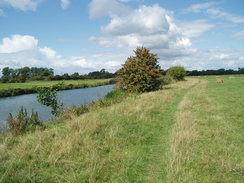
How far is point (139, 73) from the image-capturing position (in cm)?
2153

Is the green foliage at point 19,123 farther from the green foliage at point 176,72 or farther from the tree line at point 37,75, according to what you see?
the tree line at point 37,75

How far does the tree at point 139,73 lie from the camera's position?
21.5 meters

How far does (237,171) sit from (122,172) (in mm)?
2496

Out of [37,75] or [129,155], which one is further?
[37,75]

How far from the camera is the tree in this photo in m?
21.5

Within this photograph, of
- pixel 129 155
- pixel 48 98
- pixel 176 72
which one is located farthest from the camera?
pixel 176 72

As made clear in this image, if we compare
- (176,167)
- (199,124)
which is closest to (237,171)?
(176,167)

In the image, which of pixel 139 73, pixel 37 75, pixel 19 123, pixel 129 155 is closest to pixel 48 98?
pixel 19 123

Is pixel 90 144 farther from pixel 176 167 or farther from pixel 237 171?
pixel 237 171

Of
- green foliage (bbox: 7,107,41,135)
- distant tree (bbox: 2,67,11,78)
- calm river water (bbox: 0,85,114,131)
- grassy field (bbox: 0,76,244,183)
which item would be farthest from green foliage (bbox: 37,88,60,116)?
distant tree (bbox: 2,67,11,78)

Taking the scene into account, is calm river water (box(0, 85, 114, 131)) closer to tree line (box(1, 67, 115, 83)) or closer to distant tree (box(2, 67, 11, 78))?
tree line (box(1, 67, 115, 83))

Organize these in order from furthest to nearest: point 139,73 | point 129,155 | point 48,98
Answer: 1. point 139,73
2. point 48,98
3. point 129,155

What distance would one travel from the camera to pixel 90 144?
562 cm

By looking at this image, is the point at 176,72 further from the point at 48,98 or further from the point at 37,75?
the point at 37,75
